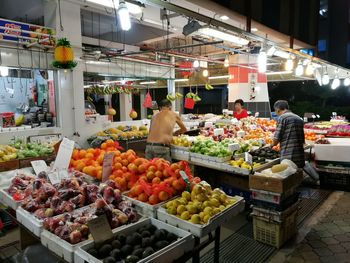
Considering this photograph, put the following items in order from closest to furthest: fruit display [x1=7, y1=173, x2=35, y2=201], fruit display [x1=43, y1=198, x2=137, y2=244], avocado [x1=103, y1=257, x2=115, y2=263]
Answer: avocado [x1=103, y1=257, x2=115, y2=263] → fruit display [x1=43, y1=198, x2=137, y2=244] → fruit display [x1=7, y1=173, x2=35, y2=201]

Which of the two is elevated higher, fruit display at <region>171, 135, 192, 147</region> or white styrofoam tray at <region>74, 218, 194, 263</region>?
fruit display at <region>171, 135, 192, 147</region>

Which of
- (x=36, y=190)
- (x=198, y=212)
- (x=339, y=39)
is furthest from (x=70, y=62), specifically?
(x=339, y=39)

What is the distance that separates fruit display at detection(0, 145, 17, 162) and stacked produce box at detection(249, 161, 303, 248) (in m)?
4.05

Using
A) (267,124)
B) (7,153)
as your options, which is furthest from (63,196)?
(267,124)

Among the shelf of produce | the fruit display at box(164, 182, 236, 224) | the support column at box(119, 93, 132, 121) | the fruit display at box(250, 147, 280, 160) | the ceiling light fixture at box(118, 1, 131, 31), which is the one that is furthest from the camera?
the support column at box(119, 93, 132, 121)

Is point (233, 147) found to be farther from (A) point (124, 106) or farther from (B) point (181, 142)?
(A) point (124, 106)

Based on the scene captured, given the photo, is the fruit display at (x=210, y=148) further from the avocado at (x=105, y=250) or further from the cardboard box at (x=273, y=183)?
the avocado at (x=105, y=250)

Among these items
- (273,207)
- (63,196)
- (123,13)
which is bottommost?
(273,207)

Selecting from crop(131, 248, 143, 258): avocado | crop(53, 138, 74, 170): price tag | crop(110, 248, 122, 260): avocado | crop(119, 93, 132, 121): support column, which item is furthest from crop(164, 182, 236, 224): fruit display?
crop(119, 93, 132, 121): support column

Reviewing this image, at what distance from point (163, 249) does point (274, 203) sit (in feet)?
7.93

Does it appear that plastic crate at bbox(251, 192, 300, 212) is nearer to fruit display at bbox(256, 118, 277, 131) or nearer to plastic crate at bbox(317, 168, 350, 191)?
plastic crate at bbox(317, 168, 350, 191)

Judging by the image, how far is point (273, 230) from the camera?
3.87 meters

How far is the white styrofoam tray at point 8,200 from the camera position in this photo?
2692 millimetres

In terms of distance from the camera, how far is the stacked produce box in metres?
3.75
